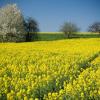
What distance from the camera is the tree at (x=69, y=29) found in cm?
9319

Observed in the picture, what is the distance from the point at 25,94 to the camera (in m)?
9.54

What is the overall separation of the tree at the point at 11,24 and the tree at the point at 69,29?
949 inches

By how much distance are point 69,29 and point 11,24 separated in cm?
2845

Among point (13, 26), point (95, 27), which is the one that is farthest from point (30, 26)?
point (95, 27)

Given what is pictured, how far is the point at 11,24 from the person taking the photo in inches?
2677

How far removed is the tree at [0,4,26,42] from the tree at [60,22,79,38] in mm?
24094

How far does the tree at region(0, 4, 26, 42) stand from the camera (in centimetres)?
6650

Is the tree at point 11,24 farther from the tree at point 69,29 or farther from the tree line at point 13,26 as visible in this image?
the tree at point 69,29

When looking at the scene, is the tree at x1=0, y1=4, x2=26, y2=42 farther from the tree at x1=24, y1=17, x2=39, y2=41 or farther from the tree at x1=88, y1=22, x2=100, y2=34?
the tree at x1=88, y1=22, x2=100, y2=34

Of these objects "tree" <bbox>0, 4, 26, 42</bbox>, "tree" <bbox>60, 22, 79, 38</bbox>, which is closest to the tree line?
"tree" <bbox>0, 4, 26, 42</bbox>

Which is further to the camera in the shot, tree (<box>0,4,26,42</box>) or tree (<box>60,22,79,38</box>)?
tree (<box>60,22,79,38</box>)

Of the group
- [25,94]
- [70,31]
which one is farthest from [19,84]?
[70,31]

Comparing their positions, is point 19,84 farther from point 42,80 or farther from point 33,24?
point 33,24

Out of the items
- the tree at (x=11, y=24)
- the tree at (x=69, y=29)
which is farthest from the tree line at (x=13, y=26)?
the tree at (x=69, y=29)
